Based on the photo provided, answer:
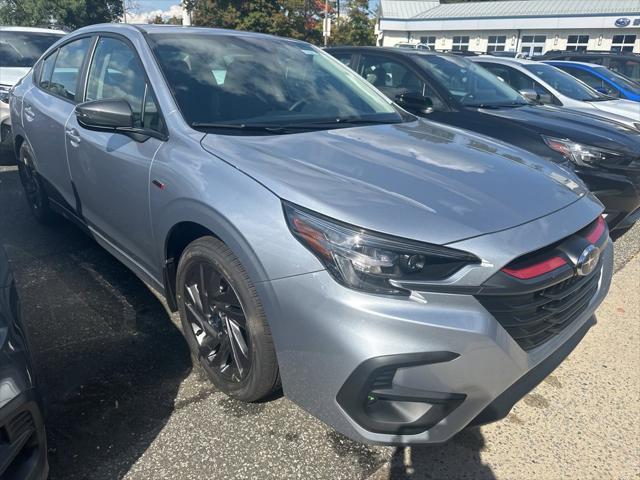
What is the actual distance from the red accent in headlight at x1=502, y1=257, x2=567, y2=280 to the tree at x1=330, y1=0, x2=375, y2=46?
35.7 metres

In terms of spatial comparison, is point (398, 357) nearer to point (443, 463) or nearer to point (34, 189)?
point (443, 463)

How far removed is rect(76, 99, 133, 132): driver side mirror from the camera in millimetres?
2551

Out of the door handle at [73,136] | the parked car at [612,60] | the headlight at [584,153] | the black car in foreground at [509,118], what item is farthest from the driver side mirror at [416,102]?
the parked car at [612,60]

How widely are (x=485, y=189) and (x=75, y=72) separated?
2.94 meters

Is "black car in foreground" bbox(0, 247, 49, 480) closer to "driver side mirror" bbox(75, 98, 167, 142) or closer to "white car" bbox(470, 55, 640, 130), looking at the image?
"driver side mirror" bbox(75, 98, 167, 142)

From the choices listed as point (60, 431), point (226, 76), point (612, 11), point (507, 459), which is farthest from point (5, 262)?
point (612, 11)

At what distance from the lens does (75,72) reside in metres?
3.59

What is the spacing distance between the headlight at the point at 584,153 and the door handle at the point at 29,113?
421cm

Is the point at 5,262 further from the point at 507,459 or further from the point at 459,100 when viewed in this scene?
the point at 459,100

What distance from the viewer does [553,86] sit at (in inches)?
308

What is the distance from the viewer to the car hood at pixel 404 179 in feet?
6.11

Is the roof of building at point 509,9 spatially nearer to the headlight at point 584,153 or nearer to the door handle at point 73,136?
the headlight at point 584,153

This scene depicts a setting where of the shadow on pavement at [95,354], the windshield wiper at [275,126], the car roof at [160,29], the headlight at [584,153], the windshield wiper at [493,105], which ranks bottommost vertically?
the shadow on pavement at [95,354]

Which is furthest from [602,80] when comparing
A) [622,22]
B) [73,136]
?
[622,22]
